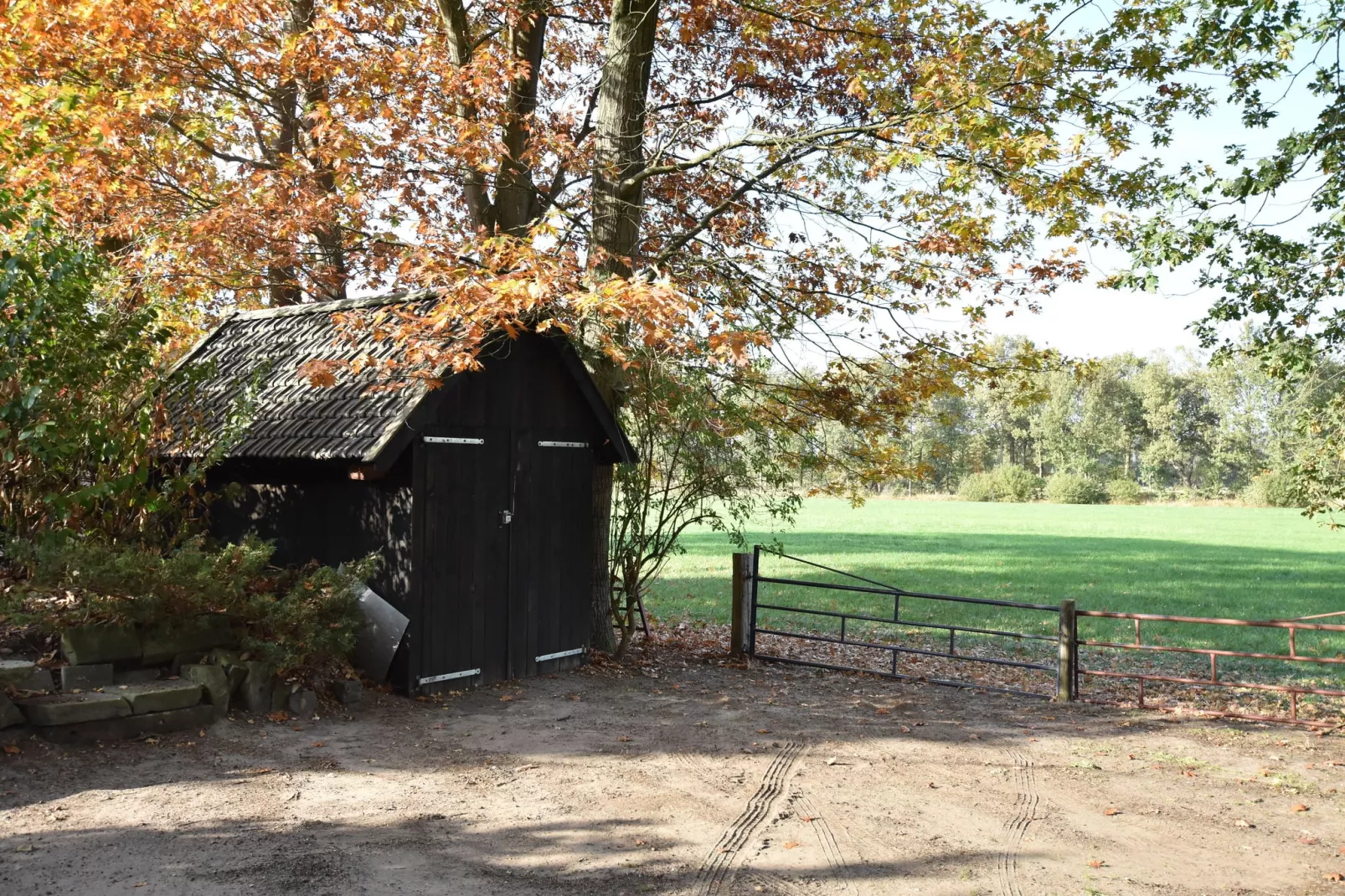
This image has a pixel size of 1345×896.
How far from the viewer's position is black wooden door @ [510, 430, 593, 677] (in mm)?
11031

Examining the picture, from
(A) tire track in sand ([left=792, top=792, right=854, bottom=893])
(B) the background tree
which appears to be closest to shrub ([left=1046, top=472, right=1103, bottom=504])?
(B) the background tree

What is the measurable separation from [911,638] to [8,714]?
12.5 m

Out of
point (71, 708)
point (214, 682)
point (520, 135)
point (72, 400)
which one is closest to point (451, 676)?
point (214, 682)

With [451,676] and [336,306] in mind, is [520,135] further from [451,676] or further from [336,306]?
[451,676]

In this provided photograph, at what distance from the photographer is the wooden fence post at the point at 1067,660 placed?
10.8 m

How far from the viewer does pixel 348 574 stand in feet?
31.3

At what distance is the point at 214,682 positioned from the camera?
844cm

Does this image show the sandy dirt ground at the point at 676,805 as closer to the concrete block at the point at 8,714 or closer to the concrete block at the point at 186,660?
the concrete block at the point at 8,714

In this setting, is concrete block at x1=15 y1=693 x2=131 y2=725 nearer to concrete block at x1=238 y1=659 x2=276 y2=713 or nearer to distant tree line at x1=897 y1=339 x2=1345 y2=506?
concrete block at x1=238 y1=659 x2=276 y2=713

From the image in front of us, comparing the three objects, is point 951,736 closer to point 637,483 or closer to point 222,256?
point 637,483

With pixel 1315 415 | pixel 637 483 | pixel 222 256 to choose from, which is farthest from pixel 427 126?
pixel 1315 415

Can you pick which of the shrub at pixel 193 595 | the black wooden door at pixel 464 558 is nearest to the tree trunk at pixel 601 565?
the black wooden door at pixel 464 558

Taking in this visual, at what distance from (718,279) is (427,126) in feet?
13.9

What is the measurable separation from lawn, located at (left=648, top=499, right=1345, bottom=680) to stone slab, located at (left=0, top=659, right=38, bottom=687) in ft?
37.0
